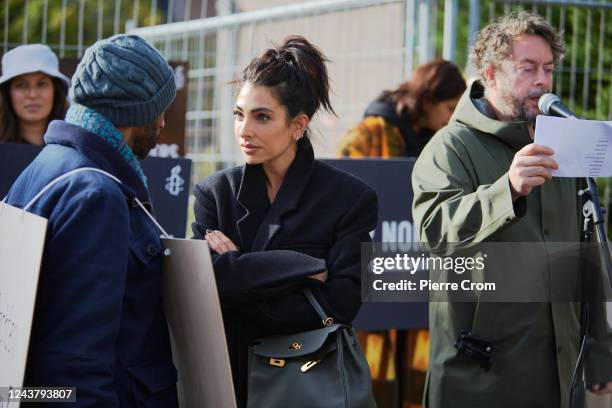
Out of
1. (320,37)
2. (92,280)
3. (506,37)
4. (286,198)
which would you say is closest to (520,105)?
(506,37)

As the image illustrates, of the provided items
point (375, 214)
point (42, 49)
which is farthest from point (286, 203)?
point (42, 49)

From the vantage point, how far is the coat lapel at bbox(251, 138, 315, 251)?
2906 mm

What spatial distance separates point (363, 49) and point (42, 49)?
7.74 feet

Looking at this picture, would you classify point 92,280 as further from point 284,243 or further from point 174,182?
point 174,182

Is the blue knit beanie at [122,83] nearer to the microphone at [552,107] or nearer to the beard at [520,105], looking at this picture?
the microphone at [552,107]

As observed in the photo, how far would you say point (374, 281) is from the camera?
391 cm

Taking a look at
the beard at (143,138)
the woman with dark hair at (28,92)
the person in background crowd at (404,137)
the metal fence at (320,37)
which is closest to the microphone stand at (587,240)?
the beard at (143,138)

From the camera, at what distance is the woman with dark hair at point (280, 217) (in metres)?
2.78

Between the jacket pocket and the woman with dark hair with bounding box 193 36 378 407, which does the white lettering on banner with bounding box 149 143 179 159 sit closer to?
the woman with dark hair with bounding box 193 36 378 407

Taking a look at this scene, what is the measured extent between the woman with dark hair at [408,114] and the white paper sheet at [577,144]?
2576mm

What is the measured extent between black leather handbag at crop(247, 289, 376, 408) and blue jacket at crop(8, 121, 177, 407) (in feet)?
1.34

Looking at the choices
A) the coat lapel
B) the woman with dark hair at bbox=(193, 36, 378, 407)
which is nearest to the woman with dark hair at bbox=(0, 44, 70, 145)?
the woman with dark hair at bbox=(193, 36, 378, 407)

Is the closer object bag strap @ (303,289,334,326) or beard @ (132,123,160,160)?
beard @ (132,123,160,160)

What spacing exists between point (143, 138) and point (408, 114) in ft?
10.5
